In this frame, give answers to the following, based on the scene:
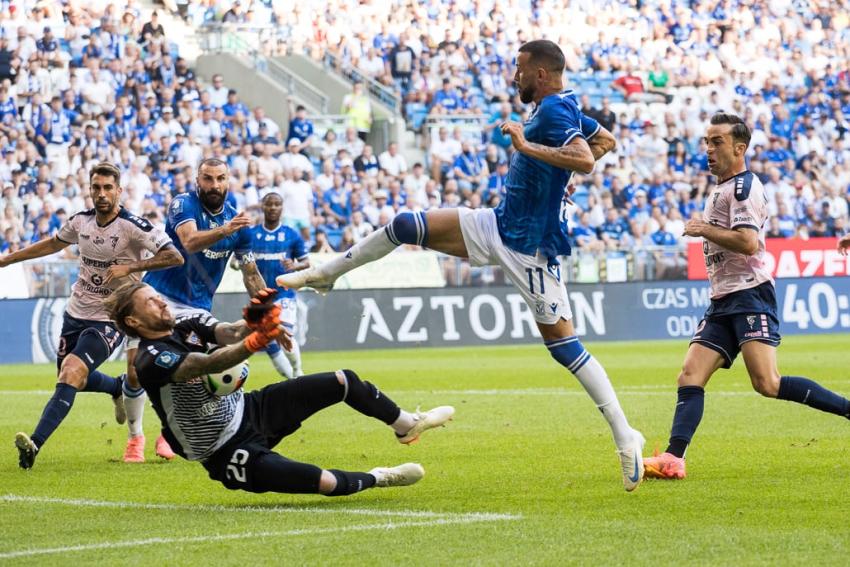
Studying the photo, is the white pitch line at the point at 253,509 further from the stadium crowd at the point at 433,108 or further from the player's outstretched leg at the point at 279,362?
the stadium crowd at the point at 433,108

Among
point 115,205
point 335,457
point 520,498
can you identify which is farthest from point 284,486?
point 115,205

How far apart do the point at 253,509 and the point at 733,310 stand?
11.8 feet

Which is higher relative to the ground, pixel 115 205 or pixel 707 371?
pixel 115 205

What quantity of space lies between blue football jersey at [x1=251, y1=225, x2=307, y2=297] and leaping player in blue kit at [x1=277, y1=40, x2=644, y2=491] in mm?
10579

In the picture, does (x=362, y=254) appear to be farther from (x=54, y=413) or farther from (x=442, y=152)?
(x=442, y=152)

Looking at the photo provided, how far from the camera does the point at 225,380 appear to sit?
313 inches

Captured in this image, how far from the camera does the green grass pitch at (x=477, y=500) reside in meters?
6.81

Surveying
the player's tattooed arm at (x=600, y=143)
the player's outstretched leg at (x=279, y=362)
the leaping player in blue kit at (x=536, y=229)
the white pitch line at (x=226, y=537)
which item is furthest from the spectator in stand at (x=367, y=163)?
the white pitch line at (x=226, y=537)

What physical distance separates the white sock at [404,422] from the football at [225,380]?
119cm

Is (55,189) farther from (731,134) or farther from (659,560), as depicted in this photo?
(659,560)

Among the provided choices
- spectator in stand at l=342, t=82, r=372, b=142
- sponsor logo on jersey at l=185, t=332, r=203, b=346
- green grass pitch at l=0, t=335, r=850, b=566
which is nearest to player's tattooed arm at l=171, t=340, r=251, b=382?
sponsor logo on jersey at l=185, t=332, r=203, b=346

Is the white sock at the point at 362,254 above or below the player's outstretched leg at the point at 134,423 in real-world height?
above

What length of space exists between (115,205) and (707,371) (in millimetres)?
4755

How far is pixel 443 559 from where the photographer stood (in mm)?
6574
